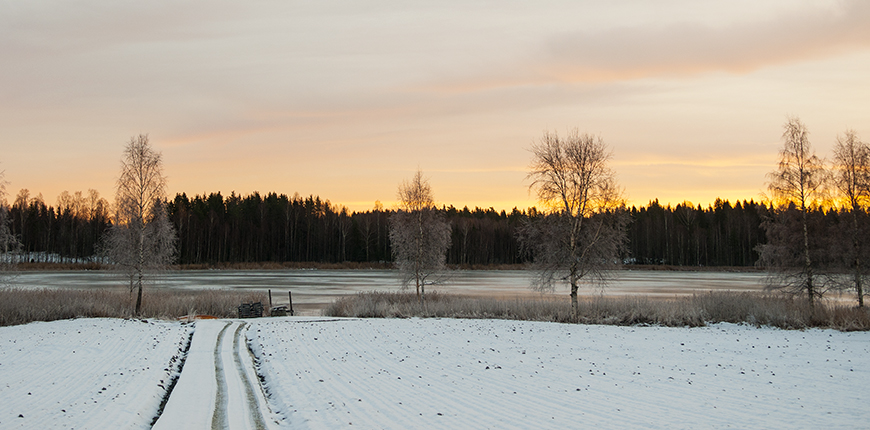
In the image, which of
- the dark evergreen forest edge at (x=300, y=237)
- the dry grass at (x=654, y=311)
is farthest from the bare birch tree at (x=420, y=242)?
the dark evergreen forest edge at (x=300, y=237)

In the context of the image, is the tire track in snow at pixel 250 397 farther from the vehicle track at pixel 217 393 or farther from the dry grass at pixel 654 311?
the dry grass at pixel 654 311

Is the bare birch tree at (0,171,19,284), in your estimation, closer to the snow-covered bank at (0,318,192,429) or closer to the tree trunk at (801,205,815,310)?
the snow-covered bank at (0,318,192,429)

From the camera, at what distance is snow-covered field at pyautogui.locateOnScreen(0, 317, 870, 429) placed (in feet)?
30.8

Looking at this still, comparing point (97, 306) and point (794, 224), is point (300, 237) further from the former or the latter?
point (794, 224)

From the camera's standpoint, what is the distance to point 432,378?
1303 centimetres

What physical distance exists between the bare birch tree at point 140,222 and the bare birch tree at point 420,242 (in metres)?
13.6

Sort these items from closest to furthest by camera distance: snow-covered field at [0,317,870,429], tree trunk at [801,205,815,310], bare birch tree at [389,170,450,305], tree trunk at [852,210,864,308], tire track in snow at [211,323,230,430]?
tire track in snow at [211,323,230,430] → snow-covered field at [0,317,870,429] → tree trunk at [801,205,815,310] → tree trunk at [852,210,864,308] → bare birch tree at [389,170,450,305]

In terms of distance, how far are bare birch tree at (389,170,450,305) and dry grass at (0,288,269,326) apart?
9798 millimetres

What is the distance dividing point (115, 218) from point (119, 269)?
3.50 metres

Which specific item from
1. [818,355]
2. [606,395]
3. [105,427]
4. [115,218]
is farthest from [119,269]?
[818,355]

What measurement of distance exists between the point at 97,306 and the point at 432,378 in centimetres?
2243

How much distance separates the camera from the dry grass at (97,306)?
25.4 meters

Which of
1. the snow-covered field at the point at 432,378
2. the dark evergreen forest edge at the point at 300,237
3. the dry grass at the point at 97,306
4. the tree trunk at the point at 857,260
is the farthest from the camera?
the dark evergreen forest edge at the point at 300,237

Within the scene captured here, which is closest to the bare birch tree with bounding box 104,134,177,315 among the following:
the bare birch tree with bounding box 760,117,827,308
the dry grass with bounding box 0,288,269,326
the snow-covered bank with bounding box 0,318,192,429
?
the dry grass with bounding box 0,288,269,326
